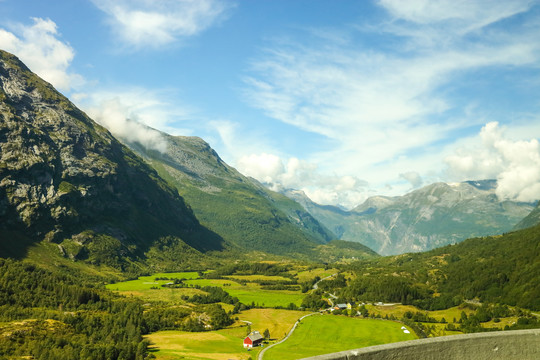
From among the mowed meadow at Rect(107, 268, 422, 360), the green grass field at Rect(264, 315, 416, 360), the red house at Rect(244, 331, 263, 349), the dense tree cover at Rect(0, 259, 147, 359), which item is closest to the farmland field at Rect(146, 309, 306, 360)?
the mowed meadow at Rect(107, 268, 422, 360)

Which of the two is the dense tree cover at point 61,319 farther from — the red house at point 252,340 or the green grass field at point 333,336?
the green grass field at point 333,336

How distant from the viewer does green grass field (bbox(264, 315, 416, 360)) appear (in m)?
112

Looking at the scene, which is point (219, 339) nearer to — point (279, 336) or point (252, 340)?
point (252, 340)

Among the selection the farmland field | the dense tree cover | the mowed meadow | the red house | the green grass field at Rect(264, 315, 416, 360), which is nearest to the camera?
the dense tree cover

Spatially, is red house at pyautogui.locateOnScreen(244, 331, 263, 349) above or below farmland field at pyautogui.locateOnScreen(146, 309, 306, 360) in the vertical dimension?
above

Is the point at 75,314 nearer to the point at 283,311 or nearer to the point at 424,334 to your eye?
the point at 283,311

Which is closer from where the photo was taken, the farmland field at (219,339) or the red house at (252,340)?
the farmland field at (219,339)

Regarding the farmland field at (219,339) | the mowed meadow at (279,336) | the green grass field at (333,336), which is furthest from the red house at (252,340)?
the green grass field at (333,336)

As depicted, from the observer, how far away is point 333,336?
440ft

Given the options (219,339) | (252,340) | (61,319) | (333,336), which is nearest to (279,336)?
(252,340)

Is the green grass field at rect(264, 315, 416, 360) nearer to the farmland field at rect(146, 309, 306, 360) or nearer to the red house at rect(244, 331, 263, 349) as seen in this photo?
the red house at rect(244, 331, 263, 349)

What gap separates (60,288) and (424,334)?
15073cm

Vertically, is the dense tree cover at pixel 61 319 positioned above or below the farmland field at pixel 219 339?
above

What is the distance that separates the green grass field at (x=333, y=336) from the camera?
366 feet
